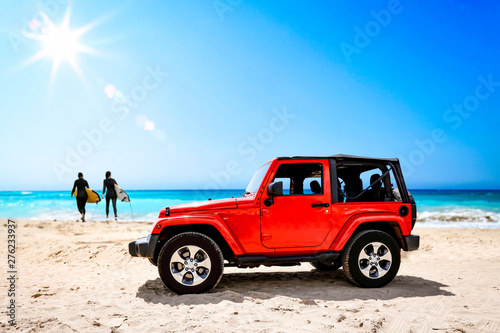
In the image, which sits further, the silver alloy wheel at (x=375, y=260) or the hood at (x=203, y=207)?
the silver alloy wheel at (x=375, y=260)

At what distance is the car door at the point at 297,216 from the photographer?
4785 millimetres

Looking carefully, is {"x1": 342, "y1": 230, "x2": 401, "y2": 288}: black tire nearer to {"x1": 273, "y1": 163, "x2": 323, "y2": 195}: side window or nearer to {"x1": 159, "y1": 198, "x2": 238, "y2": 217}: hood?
{"x1": 273, "y1": 163, "x2": 323, "y2": 195}: side window

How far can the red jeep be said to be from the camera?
15.2 feet

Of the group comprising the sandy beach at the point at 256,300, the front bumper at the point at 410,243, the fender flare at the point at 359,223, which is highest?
the fender flare at the point at 359,223

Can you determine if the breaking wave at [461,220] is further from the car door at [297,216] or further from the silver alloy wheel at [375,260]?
the car door at [297,216]

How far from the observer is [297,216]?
15.8ft

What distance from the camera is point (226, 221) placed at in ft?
15.6

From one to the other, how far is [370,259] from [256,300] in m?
1.88

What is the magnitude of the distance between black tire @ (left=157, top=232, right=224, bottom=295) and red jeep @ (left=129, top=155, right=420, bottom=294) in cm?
1

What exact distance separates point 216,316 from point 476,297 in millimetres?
3662

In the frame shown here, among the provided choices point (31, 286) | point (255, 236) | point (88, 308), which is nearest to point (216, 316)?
point (255, 236)

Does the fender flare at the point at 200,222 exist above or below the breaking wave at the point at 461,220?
above

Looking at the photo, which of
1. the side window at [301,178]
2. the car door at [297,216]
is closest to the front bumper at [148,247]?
the car door at [297,216]

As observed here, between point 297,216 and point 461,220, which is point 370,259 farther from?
point 461,220
